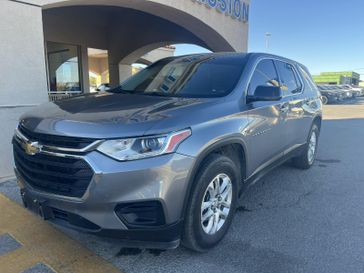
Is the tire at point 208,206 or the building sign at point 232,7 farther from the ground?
the building sign at point 232,7

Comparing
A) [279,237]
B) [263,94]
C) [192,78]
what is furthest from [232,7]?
[279,237]

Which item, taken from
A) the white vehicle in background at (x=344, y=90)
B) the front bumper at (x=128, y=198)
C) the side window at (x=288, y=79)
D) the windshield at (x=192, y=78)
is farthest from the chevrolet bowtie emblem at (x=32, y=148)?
the white vehicle in background at (x=344, y=90)

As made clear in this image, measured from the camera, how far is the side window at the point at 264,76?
3707 mm

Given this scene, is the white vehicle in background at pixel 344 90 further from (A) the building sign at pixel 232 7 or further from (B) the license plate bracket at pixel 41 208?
(B) the license plate bracket at pixel 41 208

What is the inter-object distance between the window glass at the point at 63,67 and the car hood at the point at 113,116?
1062 centimetres

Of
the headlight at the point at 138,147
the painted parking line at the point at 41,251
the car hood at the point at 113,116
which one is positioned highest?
the car hood at the point at 113,116

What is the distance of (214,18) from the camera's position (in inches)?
379

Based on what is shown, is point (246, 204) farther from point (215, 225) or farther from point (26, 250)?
point (26, 250)

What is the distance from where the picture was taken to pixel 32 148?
2.60 meters

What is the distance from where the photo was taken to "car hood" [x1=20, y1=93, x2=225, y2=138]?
235cm

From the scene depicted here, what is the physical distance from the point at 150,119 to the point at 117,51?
475 inches

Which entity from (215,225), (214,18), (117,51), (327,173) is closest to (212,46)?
(214,18)

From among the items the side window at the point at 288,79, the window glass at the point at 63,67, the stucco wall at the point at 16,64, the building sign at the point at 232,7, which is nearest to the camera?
the side window at the point at 288,79

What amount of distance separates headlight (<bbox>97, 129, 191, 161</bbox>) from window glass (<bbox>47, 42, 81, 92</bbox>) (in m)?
11.4
